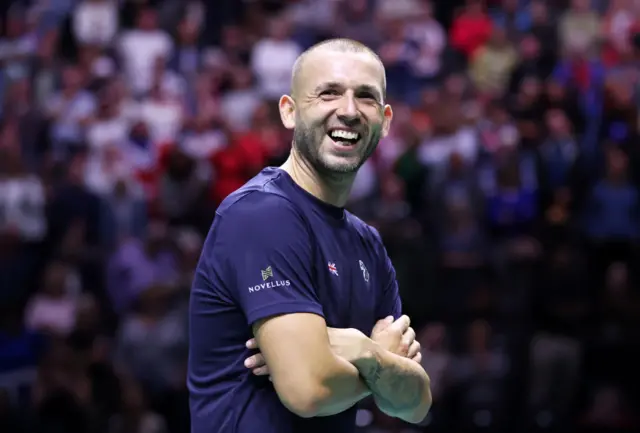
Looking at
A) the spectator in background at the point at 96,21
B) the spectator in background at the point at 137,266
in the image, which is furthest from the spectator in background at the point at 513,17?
the spectator in background at the point at 137,266

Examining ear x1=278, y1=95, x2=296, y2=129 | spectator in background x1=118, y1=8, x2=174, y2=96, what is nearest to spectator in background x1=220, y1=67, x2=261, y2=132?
spectator in background x1=118, y1=8, x2=174, y2=96

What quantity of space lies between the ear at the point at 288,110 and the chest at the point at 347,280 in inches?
16.9

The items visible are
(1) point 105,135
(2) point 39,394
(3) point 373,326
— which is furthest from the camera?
(1) point 105,135

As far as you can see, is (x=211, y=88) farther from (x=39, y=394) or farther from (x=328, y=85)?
(x=328, y=85)

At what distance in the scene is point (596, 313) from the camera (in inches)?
415

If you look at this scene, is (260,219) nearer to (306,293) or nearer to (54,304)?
(306,293)

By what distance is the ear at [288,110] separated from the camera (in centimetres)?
384

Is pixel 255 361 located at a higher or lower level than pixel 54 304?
higher

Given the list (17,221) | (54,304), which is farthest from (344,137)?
(17,221)

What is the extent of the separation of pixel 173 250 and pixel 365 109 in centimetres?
742

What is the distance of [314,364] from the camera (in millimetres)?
3307

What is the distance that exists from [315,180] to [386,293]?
0.57 metres

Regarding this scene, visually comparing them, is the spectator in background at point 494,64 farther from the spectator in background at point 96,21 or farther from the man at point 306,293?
the man at point 306,293

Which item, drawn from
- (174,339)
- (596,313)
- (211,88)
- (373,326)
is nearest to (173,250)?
(174,339)
